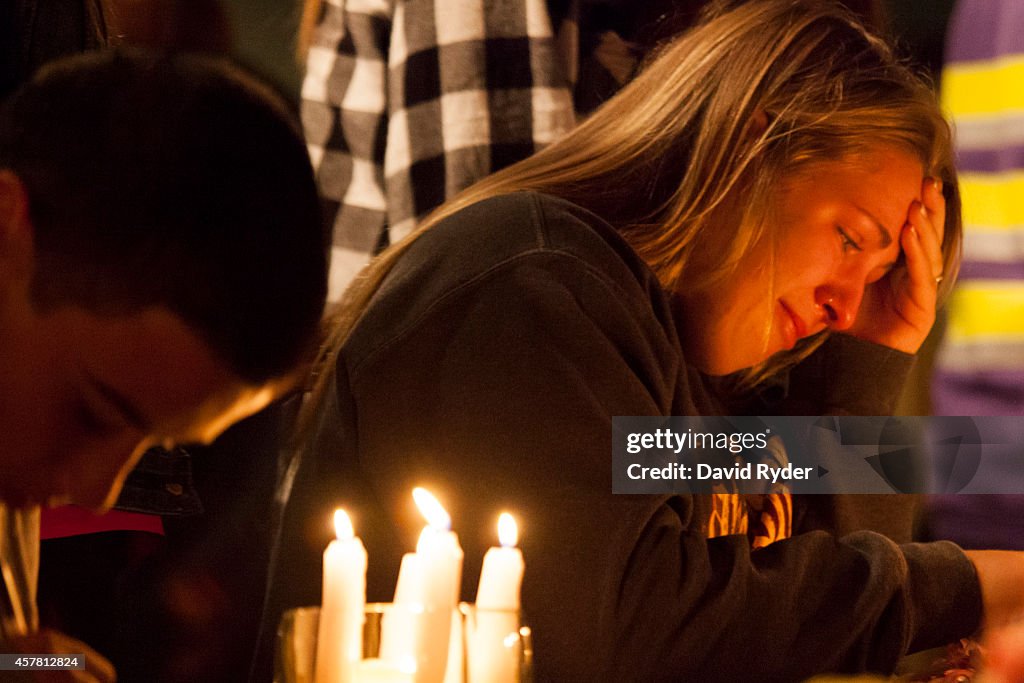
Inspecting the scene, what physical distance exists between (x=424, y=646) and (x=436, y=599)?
0.03m

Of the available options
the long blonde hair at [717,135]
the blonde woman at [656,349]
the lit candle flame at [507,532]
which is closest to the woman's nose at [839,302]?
the blonde woman at [656,349]

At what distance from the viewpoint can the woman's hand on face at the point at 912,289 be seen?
1.27 meters

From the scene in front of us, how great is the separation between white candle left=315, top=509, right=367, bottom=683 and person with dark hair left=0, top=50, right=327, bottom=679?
0.13 metres

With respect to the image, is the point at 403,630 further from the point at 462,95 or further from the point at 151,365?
the point at 462,95

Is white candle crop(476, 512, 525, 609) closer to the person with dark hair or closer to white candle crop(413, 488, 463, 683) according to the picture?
white candle crop(413, 488, 463, 683)

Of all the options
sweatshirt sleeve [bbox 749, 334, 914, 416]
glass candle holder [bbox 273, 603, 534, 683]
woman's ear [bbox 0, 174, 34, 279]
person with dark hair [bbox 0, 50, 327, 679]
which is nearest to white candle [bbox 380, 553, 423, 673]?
glass candle holder [bbox 273, 603, 534, 683]

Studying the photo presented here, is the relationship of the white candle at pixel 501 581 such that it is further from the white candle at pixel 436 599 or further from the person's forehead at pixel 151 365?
the person's forehead at pixel 151 365

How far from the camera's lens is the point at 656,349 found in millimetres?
985

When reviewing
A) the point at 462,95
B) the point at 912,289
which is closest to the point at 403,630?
the point at 462,95

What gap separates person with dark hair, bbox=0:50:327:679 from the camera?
2.34 ft

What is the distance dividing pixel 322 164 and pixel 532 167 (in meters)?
0.42

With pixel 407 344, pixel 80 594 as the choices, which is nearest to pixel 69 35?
pixel 407 344

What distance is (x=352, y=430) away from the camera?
0.97m

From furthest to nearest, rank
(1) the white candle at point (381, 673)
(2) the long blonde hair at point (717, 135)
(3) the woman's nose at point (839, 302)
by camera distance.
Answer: (3) the woman's nose at point (839, 302) → (2) the long blonde hair at point (717, 135) → (1) the white candle at point (381, 673)
